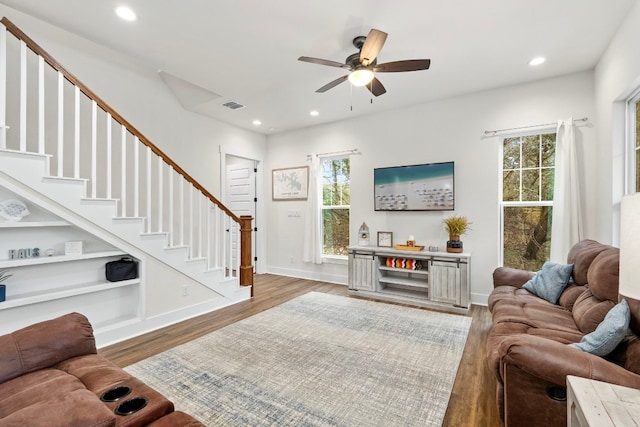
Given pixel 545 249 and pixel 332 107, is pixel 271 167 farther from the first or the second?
pixel 545 249

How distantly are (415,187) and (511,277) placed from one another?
1.84 m

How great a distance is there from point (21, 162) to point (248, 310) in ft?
8.88

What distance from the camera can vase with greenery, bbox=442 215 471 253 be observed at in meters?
4.01

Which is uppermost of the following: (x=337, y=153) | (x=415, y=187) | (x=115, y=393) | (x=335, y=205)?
(x=337, y=153)

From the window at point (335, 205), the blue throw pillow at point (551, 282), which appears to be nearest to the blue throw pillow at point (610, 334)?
the blue throw pillow at point (551, 282)

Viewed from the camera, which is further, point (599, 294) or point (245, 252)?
point (245, 252)

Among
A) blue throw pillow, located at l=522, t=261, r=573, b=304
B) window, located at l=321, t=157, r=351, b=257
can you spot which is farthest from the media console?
blue throw pillow, located at l=522, t=261, r=573, b=304

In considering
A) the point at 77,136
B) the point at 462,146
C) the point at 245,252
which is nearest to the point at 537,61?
the point at 462,146

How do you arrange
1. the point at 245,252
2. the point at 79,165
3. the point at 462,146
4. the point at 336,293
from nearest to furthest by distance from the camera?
the point at 79,165, the point at 462,146, the point at 245,252, the point at 336,293

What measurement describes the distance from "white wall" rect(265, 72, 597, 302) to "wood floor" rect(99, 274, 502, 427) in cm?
97

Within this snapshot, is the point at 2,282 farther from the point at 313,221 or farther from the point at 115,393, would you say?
the point at 313,221

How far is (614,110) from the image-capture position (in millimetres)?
2832

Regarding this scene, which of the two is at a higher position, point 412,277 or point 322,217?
point 322,217

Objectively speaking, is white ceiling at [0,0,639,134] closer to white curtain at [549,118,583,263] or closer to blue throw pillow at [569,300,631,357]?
white curtain at [549,118,583,263]
